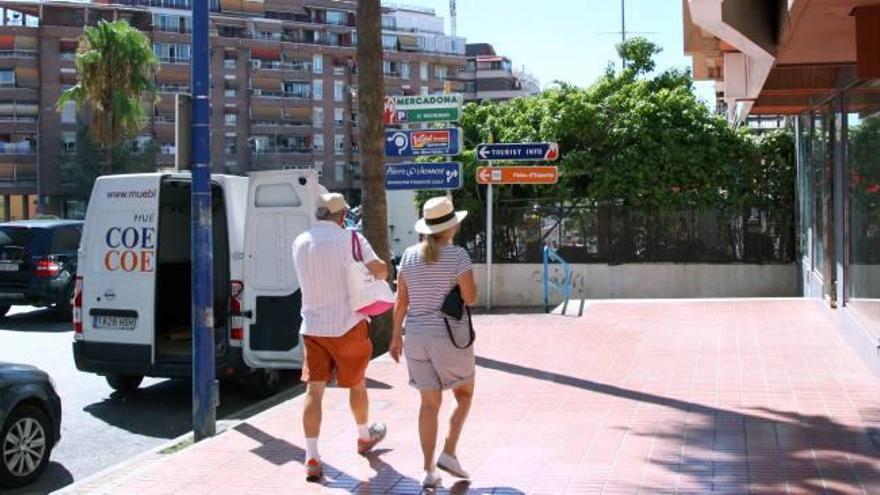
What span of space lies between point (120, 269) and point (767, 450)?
20.0 feet

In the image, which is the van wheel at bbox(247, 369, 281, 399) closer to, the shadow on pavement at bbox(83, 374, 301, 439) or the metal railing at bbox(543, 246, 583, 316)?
the shadow on pavement at bbox(83, 374, 301, 439)

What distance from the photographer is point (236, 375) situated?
8.75 meters

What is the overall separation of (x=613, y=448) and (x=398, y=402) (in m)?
2.34

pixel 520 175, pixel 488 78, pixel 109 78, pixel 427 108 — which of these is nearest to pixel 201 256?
pixel 427 108

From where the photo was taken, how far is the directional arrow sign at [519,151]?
48.6 feet

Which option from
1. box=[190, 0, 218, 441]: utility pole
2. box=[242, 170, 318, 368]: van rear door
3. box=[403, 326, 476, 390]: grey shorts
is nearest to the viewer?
box=[403, 326, 476, 390]: grey shorts

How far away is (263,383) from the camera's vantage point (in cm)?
909

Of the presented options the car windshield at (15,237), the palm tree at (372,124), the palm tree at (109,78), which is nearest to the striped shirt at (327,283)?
the palm tree at (372,124)

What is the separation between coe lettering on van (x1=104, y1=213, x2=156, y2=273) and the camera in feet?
29.2

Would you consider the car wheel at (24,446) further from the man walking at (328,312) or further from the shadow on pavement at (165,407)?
the man walking at (328,312)

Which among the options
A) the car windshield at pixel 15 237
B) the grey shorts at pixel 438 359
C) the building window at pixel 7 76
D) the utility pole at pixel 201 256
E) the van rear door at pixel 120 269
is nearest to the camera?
the grey shorts at pixel 438 359

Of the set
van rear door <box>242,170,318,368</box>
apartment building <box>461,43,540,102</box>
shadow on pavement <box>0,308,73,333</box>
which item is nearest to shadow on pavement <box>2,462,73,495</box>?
van rear door <box>242,170,318,368</box>

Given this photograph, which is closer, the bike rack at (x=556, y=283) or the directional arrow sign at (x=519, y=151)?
the directional arrow sign at (x=519, y=151)

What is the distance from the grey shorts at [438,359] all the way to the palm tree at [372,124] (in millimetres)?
5623
